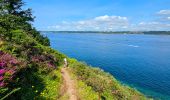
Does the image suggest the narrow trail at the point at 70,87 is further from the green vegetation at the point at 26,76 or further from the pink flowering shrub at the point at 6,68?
the pink flowering shrub at the point at 6,68

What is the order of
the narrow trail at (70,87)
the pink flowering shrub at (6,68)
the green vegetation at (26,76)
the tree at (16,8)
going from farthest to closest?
the tree at (16,8)
the narrow trail at (70,87)
the green vegetation at (26,76)
the pink flowering shrub at (6,68)

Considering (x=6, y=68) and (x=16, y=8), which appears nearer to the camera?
(x=6, y=68)

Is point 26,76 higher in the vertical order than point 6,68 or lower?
lower

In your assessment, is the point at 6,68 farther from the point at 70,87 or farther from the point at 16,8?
the point at 16,8

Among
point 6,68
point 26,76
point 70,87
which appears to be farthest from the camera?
point 70,87

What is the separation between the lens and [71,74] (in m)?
29.5

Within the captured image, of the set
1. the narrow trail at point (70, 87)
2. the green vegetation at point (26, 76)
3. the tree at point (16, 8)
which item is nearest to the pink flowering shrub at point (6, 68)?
the green vegetation at point (26, 76)

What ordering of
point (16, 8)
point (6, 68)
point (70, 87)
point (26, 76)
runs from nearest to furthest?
point (6, 68), point (26, 76), point (70, 87), point (16, 8)

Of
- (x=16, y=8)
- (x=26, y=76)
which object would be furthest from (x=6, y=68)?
(x=16, y=8)

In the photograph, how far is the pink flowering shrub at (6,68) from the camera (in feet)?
42.3

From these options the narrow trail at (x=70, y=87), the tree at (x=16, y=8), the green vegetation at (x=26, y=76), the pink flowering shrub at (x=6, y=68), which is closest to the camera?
the pink flowering shrub at (x=6, y=68)

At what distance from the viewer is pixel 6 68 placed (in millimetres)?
13961

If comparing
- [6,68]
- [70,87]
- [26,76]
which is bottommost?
[70,87]

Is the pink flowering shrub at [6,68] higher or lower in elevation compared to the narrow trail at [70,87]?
higher
